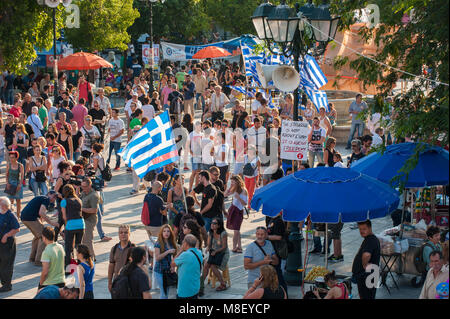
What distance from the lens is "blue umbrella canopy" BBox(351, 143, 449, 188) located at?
36.8ft

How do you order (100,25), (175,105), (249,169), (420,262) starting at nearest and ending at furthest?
(420,262) → (249,169) → (175,105) → (100,25)

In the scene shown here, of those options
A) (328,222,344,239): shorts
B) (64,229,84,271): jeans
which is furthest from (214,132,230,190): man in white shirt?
(64,229,84,271): jeans

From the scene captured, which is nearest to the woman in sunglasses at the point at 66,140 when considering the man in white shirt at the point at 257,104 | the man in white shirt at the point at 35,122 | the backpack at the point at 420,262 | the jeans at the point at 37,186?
the man in white shirt at the point at 35,122

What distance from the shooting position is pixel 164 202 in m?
13.7

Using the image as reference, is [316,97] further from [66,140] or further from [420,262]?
[420,262]

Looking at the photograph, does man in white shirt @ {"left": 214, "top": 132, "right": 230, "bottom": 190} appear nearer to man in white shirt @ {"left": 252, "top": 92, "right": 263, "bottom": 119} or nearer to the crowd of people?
the crowd of people

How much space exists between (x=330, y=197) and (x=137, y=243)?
5536 millimetres

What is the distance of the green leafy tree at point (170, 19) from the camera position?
44.9m

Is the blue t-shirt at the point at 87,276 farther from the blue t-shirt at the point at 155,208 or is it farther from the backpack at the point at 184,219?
the blue t-shirt at the point at 155,208

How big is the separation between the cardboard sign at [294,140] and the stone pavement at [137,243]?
194cm

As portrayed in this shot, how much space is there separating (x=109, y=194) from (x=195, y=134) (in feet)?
8.96

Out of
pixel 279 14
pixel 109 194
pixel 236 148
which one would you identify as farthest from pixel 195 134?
pixel 279 14

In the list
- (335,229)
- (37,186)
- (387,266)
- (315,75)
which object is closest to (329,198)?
(387,266)

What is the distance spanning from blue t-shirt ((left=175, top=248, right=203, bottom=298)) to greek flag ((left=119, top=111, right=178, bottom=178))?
11.8 feet
